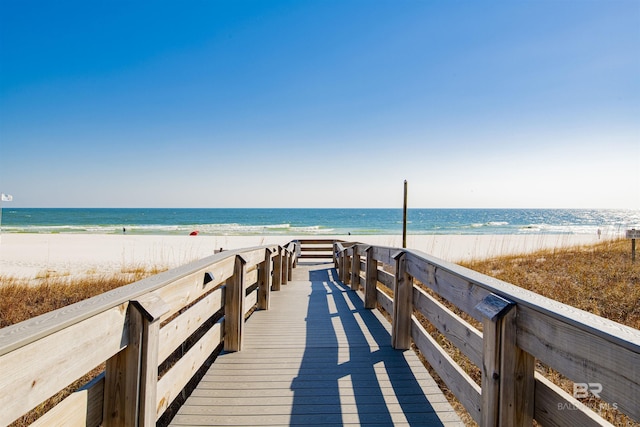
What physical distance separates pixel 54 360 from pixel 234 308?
2.33 metres

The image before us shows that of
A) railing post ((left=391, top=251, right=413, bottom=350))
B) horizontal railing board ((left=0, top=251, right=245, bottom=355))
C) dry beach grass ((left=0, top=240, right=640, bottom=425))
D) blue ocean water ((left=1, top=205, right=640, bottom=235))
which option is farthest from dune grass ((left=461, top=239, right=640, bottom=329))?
blue ocean water ((left=1, top=205, right=640, bottom=235))

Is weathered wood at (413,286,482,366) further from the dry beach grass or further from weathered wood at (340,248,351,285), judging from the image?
weathered wood at (340,248,351,285)

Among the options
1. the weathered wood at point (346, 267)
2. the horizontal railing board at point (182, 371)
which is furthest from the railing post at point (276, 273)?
the horizontal railing board at point (182, 371)

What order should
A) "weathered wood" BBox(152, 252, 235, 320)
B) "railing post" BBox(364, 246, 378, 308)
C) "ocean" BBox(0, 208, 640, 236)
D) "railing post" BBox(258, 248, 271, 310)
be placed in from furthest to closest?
"ocean" BBox(0, 208, 640, 236) → "railing post" BBox(258, 248, 271, 310) → "railing post" BBox(364, 246, 378, 308) → "weathered wood" BBox(152, 252, 235, 320)

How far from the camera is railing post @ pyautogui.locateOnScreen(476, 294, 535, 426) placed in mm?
1707

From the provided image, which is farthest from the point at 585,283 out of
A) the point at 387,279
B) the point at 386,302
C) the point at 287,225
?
the point at 287,225

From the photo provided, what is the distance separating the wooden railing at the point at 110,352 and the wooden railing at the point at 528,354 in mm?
1749

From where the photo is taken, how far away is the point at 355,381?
295cm

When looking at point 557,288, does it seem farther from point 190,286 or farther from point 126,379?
point 126,379

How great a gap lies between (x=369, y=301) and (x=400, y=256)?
1.91m

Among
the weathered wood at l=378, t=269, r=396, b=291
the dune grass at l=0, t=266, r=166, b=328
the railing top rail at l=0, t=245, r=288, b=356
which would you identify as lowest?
the dune grass at l=0, t=266, r=166, b=328

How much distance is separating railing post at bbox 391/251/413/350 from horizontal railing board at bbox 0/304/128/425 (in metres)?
2.63

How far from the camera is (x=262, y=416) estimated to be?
2.44m

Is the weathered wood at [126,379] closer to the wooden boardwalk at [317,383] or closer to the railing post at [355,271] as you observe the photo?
the wooden boardwalk at [317,383]
